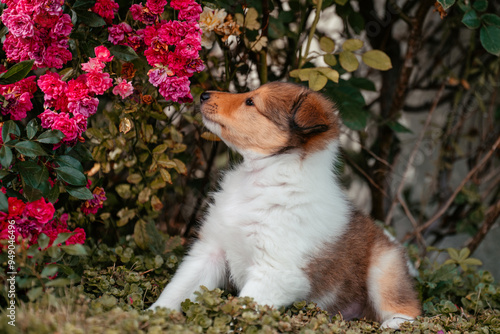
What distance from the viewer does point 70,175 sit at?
246 centimetres

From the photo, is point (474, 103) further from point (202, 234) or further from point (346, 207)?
point (202, 234)

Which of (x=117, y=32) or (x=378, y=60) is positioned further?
(x=378, y=60)

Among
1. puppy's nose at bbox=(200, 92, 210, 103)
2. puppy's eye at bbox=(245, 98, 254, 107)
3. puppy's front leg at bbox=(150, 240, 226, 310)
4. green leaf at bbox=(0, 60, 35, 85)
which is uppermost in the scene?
green leaf at bbox=(0, 60, 35, 85)

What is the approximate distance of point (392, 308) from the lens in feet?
10.0

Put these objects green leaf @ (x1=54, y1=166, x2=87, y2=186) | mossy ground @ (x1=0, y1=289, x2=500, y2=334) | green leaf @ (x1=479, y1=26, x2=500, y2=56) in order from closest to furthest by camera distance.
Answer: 1. mossy ground @ (x1=0, y1=289, x2=500, y2=334)
2. green leaf @ (x1=54, y1=166, x2=87, y2=186)
3. green leaf @ (x1=479, y1=26, x2=500, y2=56)

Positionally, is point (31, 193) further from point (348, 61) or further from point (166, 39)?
point (348, 61)

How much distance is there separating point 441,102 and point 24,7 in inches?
165

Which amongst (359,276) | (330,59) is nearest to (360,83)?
(330,59)

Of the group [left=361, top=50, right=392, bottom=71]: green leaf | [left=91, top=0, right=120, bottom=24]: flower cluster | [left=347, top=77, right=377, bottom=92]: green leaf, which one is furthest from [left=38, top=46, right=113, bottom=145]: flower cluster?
[left=347, top=77, right=377, bottom=92]: green leaf

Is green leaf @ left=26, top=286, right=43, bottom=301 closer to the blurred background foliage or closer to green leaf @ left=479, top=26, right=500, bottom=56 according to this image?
the blurred background foliage

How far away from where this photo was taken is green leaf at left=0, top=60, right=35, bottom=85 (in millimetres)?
2369

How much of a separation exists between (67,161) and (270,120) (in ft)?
3.47

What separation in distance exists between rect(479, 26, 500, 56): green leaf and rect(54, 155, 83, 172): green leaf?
8.41 ft

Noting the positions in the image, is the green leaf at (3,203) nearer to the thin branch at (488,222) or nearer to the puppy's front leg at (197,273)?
the puppy's front leg at (197,273)
